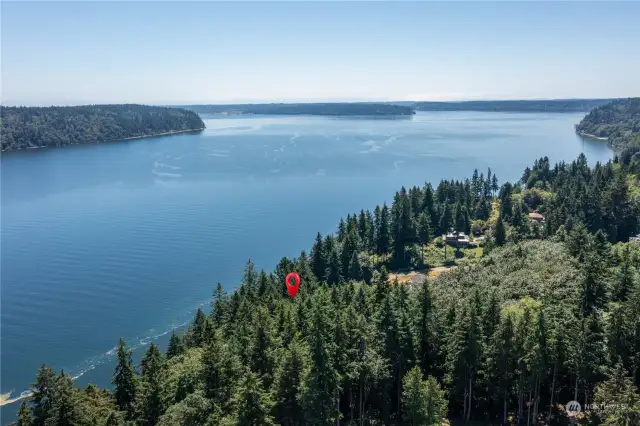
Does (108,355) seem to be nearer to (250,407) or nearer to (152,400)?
(152,400)

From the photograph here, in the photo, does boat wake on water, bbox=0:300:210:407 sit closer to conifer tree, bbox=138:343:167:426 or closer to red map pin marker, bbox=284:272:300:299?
red map pin marker, bbox=284:272:300:299

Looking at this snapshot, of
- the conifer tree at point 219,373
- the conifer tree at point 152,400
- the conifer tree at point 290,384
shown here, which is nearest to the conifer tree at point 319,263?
the conifer tree at point 152,400

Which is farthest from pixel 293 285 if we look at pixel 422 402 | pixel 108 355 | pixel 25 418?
pixel 422 402

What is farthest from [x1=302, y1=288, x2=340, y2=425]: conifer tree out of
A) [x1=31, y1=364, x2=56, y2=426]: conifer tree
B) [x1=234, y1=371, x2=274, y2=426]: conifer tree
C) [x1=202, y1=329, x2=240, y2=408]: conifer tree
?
[x1=31, y1=364, x2=56, y2=426]: conifer tree

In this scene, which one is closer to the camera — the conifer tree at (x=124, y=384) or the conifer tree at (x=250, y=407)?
the conifer tree at (x=250, y=407)

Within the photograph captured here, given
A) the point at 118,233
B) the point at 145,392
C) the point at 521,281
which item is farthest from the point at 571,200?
the point at 118,233

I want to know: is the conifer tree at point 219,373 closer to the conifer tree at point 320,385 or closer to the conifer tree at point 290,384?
the conifer tree at point 290,384

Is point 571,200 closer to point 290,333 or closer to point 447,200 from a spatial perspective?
point 447,200

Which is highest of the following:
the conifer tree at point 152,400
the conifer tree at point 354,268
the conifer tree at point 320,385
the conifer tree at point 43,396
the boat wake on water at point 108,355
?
the conifer tree at point 320,385
